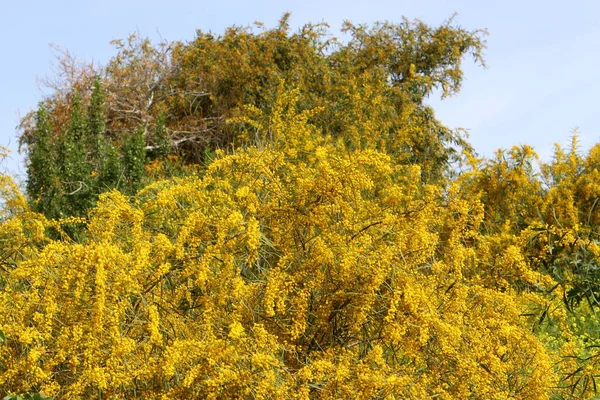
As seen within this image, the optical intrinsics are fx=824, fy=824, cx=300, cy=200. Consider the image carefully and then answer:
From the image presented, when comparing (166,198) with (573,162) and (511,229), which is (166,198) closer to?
(511,229)

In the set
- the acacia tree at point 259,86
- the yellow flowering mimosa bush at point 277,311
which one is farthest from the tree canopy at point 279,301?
the acacia tree at point 259,86

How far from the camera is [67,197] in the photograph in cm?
1078

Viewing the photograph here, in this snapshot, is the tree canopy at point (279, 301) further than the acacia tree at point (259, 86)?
No

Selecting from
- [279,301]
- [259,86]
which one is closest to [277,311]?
[279,301]

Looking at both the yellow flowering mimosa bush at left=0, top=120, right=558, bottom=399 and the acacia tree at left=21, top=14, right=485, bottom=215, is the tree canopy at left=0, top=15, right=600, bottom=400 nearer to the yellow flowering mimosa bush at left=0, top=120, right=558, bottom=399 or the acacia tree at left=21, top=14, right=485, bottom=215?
the yellow flowering mimosa bush at left=0, top=120, right=558, bottom=399

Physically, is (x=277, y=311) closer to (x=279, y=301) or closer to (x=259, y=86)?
(x=279, y=301)

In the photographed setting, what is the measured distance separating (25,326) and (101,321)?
50cm

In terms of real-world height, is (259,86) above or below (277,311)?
above

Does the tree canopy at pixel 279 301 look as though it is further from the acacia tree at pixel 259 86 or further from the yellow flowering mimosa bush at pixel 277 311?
the acacia tree at pixel 259 86

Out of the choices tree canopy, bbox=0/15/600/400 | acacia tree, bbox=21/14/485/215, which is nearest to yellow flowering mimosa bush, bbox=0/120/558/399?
tree canopy, bbox=0/15/600/400

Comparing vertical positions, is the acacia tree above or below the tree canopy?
above

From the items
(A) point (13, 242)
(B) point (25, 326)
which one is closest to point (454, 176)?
(A) point (13, 242)

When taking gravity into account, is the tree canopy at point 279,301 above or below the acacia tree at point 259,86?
below

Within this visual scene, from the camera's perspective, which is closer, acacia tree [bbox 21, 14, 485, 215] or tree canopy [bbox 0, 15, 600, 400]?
tree canopy [bbox 0, 15, 600, 400]
